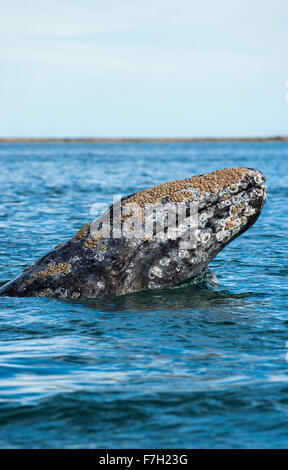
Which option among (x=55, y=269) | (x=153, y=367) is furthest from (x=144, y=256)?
(x=153, y=367)

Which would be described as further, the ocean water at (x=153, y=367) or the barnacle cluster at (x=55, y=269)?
the barnacle cluster at (x=55, y=269)

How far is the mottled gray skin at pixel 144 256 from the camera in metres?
9.38

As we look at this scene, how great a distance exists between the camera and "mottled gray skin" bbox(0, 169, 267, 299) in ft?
30.8

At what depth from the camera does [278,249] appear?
565 inches

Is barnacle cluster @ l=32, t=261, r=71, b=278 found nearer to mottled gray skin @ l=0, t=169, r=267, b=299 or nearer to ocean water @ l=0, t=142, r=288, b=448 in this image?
mottled gray skin @ l=0, t=169, r=267, b=299

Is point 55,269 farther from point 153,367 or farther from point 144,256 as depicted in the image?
point 153,367

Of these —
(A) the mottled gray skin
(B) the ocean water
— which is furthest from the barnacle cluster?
(B) the ocean water

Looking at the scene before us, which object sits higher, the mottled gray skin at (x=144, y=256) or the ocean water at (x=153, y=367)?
the mottled gray skin at (x=144, y=256)

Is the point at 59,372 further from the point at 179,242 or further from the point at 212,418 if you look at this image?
the point at 179,242

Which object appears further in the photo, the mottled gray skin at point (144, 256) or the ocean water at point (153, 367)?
the mottled gray skin at point (144, 256)

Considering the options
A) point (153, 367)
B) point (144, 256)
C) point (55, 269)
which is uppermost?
point (144, 256)

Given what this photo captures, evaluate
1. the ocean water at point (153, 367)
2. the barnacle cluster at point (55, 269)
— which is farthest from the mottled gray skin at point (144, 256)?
the ocean water at point (153, 367)

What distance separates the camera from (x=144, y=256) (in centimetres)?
940

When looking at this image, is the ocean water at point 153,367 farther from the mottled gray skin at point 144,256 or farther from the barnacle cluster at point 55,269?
the barnacle cluster at point 55,269
